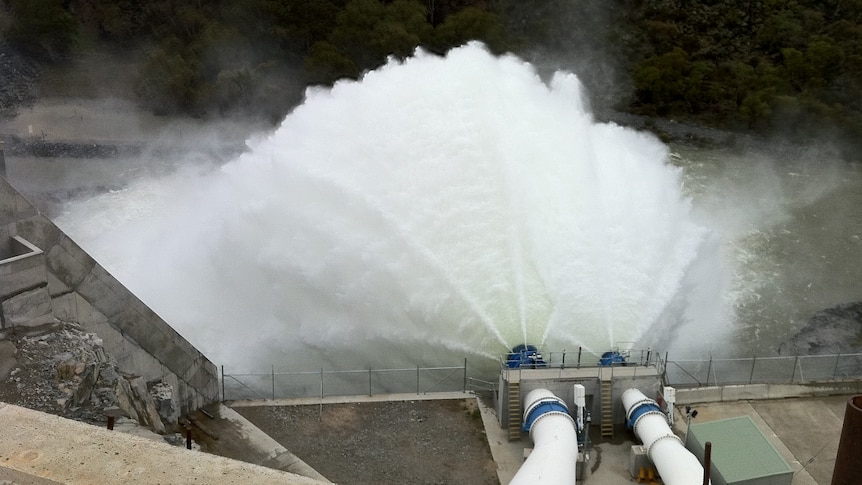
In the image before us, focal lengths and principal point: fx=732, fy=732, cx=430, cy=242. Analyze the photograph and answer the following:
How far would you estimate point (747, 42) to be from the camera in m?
75.1

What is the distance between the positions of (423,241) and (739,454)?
12019mm

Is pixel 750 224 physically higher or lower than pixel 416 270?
higher

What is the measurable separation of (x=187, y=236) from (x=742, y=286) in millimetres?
25626

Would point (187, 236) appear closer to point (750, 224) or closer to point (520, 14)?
point (750, 224)

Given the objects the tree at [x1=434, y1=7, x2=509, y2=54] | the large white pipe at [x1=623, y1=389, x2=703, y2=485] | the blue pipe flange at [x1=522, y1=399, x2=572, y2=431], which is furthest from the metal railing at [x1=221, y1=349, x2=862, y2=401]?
the tree at [x1=434, y1=7, x2=509, y2=54]

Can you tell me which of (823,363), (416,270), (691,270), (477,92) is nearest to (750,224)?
(691,270)

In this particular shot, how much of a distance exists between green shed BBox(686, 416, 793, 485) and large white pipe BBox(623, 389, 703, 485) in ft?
1.86

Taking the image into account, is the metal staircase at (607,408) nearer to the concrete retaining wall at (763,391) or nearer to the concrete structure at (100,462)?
the concrete retaining wall at (763,391)

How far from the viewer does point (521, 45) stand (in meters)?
71.1

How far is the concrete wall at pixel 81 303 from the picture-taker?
17.1 metres

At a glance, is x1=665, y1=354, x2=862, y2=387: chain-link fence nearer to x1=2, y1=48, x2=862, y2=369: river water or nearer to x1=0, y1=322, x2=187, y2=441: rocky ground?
x1=2, y1=48, x2=862, y2=369: river water

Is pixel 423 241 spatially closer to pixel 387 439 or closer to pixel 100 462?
pixel 387 439

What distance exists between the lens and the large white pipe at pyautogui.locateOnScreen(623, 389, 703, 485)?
55.1 ft

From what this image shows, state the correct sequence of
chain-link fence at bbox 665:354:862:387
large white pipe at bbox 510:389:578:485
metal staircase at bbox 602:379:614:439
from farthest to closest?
chain-link fence at bbox 665:354:862:387 < metal staircase at bbox 602:379:614:439 < large white pipe at bbox 510:389:578:485
